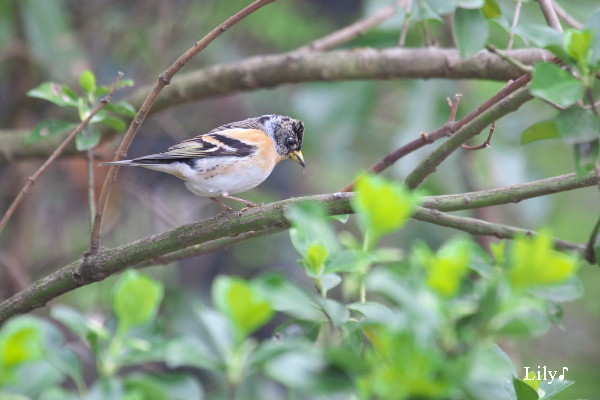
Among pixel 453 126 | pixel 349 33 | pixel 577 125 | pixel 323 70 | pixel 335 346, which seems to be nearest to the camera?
pixel 335 346

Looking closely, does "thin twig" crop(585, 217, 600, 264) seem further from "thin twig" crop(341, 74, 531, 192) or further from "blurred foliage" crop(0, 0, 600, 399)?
"thin twig" crop(341, 74, 531, 192)

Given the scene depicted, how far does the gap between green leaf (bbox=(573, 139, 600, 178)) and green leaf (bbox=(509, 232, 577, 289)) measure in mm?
621

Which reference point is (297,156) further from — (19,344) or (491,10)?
(19,344)

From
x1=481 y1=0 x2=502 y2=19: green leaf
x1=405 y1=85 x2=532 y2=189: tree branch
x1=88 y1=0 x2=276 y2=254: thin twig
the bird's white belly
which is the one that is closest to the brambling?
the bird's white belly

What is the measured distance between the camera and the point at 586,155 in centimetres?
152

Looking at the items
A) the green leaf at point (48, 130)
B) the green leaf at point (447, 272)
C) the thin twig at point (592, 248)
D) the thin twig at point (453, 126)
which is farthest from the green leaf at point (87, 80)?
the green leaf at point (447, 272)

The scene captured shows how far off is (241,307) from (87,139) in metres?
1.66

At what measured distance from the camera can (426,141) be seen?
2.43 metres

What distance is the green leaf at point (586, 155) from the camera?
1510mm

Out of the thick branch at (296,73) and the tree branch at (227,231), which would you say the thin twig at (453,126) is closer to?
the tree branch at (227,231)

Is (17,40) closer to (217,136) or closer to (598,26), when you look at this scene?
(217,136)

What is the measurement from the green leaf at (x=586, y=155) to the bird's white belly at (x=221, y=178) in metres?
1.90

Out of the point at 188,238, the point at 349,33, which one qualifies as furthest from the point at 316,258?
the point at 349,33

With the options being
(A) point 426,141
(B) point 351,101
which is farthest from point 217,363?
(B) point 351,101
